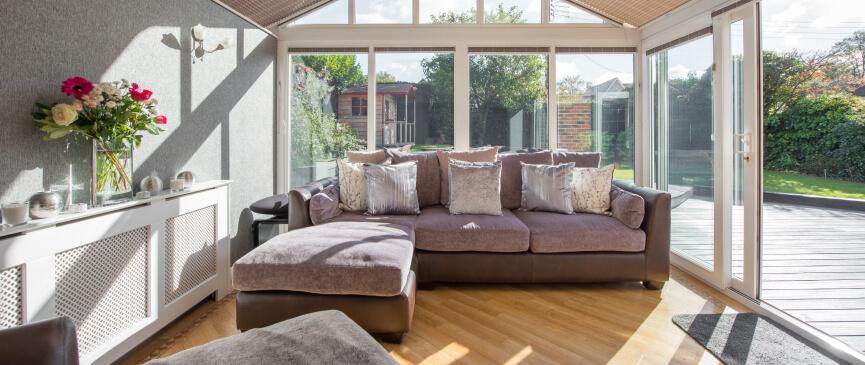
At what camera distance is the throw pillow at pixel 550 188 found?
341 cm

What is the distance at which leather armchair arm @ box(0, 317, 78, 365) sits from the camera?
861mm

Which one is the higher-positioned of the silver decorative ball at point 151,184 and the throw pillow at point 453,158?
the throw pillow at point 453,158

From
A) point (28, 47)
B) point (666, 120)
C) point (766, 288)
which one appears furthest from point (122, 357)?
point (666, 120)

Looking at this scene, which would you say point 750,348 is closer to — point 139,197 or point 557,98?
point 557,98

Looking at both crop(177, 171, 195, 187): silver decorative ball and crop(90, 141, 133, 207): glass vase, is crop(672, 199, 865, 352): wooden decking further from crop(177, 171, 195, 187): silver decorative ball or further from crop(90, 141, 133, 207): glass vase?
crop(90, 141, 133, 207): glass vase

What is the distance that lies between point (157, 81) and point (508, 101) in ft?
9.71

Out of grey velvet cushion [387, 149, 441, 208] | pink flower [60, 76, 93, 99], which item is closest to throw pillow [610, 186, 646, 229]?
grey velvet cushion [387, 149, 441, 208]

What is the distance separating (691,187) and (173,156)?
12.3ft

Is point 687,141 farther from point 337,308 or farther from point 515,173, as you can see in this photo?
point 337,308

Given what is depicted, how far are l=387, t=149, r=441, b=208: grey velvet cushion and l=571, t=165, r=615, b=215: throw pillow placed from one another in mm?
1109

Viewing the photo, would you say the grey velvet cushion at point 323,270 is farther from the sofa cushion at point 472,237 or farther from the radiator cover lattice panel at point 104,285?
the sofa cushion at point 472,237

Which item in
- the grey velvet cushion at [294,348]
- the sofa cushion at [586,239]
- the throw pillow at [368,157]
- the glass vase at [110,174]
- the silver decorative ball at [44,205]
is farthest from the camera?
the throw pillow at [368,157]

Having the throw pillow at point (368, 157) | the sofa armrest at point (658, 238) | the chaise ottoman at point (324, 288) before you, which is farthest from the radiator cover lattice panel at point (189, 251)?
the sofa armrest at point (658, 238)

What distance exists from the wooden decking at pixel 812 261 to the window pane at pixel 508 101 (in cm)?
159
